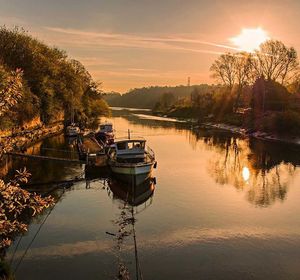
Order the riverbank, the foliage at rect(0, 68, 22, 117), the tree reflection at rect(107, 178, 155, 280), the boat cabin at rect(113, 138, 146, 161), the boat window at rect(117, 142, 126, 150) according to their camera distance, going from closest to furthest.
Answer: the foliage at rect(0, 68, 22, 117)
the tree reflection at rect(107, 178, 155, 280)
the boat cabin at rect(113, 138, 146, 161)
the boat window at rect(117, 142, 126, 150)
the riverbank

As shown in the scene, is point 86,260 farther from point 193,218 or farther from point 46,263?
point 193,218

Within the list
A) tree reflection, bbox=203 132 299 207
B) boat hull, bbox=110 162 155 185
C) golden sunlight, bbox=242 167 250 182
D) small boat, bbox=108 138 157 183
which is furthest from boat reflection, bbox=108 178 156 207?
golden sunlight, bbox=242 167 250 182

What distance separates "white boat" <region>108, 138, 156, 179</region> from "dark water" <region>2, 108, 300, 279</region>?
159 centimetres

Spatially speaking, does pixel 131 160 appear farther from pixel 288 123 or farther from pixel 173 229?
pixel 288 123

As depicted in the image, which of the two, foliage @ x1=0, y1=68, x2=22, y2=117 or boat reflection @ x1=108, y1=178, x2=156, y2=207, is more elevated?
foliage @ x1=0, y1=68, x2=22, y2=117

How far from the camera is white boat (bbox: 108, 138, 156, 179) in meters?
37.9

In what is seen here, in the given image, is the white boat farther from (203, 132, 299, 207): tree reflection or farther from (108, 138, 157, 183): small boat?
(203, 132, 299, 207): tree reflection

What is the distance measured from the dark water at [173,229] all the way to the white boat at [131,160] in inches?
62.5

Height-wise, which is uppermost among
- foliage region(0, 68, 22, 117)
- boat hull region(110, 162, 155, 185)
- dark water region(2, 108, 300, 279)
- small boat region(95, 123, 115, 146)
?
foliage region(0, 68, 22, 117)

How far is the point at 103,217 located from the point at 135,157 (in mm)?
13381

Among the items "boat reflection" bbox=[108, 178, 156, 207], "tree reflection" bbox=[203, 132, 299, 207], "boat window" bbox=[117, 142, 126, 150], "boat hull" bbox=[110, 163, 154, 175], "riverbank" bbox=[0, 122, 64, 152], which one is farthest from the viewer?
"riverbank" bbox=[0, 122, 64, 152]

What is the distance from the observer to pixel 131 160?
41.2 meters

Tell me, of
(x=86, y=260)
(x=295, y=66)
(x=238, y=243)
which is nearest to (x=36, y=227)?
(x=86, y=260)

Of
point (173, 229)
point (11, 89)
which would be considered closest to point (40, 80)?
point (173, 229)
